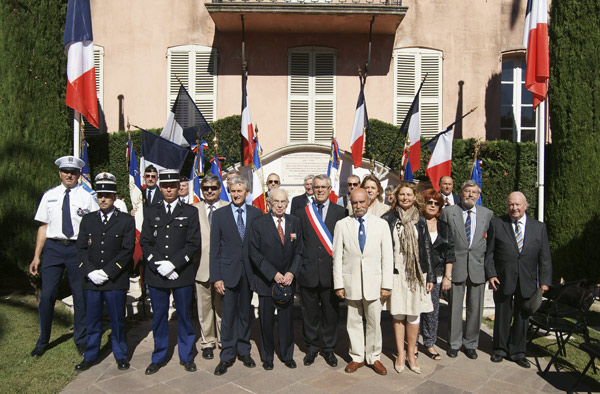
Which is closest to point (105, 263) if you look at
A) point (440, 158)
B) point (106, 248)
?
point (106, 248)

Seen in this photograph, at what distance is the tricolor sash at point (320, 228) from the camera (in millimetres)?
4828

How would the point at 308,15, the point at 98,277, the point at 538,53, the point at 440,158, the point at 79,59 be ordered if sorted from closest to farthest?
the point at 98,277 → the point at 79,59 → the point at 538,53 → the point at 440,158 → the point at 308,15

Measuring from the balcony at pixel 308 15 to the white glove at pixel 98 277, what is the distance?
7095 mm

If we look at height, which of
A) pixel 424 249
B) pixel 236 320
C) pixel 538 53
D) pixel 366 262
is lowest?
pixel 236 320

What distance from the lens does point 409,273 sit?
4594 millimetres

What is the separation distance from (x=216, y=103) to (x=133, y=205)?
3156 millimetres

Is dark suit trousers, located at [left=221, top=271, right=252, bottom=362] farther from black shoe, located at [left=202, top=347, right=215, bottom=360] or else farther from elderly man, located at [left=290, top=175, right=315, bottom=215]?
elderly man, located at [left=290, top=175, right=315, bottom=215]

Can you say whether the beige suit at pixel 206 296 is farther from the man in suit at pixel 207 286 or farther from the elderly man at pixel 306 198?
the elderly man at pixel 306 198

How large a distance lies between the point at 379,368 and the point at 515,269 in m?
1.83

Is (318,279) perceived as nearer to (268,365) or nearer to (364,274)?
(364,274)

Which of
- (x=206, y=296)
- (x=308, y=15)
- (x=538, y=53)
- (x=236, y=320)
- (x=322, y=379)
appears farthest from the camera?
(x=308, y=15)

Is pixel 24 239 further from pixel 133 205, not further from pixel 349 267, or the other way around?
pixel 349 267

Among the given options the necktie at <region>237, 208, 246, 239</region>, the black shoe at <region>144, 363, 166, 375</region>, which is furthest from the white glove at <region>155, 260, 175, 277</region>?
the black shoe at <region>144, 363, 166, 375</region>

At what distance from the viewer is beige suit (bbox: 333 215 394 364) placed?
4.52 metres
